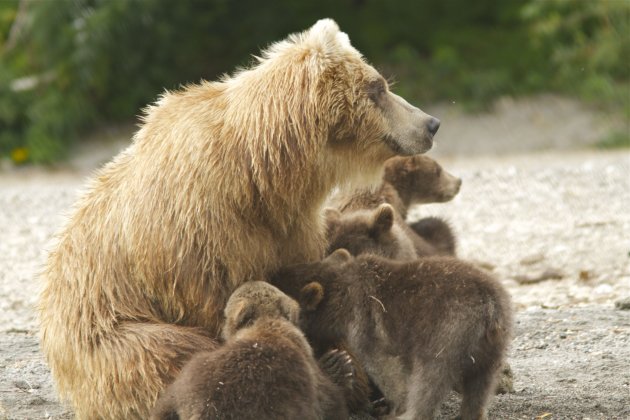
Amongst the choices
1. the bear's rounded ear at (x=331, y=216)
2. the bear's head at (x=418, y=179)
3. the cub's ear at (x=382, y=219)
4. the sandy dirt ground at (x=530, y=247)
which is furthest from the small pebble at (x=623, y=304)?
the bear's rounded ear at (x=331, y=216)

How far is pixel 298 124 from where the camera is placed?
5805mm

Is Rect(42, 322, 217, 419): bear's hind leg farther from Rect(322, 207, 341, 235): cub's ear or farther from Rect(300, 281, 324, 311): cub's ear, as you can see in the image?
Rect(322, 207, 341, 235): cub's ear

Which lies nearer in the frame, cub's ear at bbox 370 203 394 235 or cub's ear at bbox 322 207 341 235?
cub's ear at bbox 370 203 394 235

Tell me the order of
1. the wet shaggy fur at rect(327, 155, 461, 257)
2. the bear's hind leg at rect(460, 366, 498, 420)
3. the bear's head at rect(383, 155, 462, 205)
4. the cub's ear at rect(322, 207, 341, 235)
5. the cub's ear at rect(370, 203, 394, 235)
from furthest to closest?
the bear's head at rect(383, 155, 462, 205) → the wet shaggy fur at rect(327, 155, 461, 257) → the cub's ear at rect(322, 207, 341, 235) → the cub's ear at rect(370, 203, 394, 235) → the bear's hind leg at rect(460, 366, 498, 420)

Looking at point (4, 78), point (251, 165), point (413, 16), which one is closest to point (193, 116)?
point (251, 165)

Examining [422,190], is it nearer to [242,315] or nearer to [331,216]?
[331,216]

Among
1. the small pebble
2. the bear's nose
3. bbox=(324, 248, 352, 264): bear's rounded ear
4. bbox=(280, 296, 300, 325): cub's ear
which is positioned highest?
the bear's nose

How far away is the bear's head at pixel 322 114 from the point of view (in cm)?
579

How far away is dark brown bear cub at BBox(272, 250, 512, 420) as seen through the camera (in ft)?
18.2

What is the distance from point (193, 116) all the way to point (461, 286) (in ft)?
5.52

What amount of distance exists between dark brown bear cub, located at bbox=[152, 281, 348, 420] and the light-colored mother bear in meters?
0.25

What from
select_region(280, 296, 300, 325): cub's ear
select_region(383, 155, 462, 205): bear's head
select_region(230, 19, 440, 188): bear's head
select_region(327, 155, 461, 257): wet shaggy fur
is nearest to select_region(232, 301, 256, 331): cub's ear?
select_region(280, 296, 300, 325): cub's ear

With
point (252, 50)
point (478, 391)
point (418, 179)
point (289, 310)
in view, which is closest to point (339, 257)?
point (289, 310)

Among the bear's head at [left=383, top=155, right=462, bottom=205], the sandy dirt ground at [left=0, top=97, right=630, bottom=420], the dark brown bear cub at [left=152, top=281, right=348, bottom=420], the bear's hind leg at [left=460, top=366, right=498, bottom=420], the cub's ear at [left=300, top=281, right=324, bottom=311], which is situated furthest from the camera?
the bear's head at [left=383, top=155, right=462, bottom=205]
